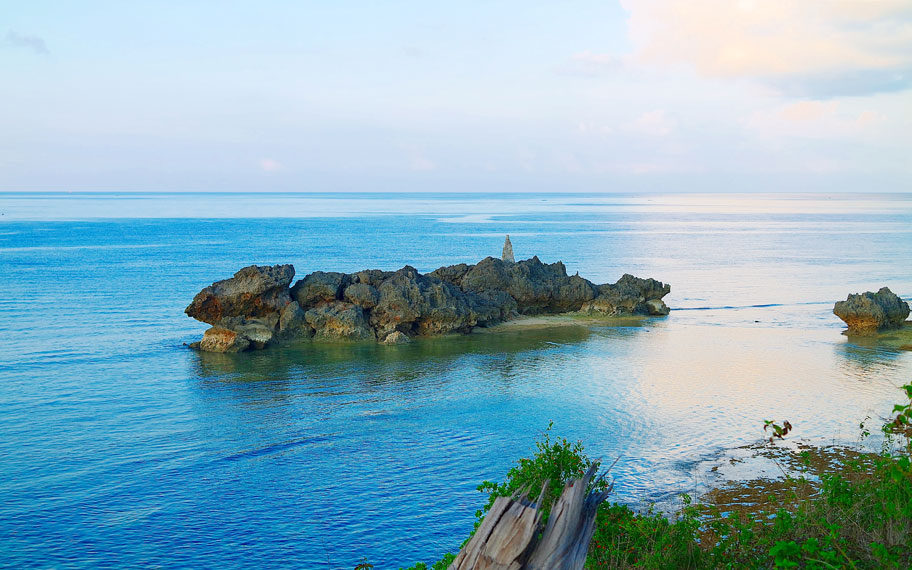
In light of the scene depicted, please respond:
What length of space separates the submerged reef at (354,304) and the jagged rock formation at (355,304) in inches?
2.2

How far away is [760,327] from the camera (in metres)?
51.8

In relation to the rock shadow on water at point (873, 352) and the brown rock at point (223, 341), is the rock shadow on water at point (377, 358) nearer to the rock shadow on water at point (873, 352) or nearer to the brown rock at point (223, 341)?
the brown rock at point (223, 341)

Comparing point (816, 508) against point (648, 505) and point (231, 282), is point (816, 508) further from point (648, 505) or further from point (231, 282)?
point (231, 282)

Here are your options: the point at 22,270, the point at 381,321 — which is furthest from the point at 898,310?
the point at 22,270

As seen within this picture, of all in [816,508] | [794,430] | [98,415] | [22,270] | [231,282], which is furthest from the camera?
[22,270]

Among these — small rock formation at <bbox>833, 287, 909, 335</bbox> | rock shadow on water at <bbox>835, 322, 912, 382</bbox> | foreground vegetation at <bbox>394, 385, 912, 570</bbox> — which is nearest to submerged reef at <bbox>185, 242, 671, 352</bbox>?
small rock formation at <bbox>833, 287, 909, 335</bbox>

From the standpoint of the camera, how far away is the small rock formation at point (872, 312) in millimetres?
46875

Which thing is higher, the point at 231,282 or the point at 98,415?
the point at 231,282

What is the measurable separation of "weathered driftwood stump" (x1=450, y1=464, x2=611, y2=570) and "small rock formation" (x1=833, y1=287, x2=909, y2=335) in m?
47.1

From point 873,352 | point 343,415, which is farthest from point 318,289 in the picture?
point 873,352

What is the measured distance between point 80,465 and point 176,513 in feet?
20.5

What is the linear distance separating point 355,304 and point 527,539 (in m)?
41.6

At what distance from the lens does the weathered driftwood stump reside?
585 centimetres

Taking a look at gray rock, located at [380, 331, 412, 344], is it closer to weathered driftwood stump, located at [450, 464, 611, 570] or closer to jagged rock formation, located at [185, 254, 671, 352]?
jagged rock formation, located at [185, 254, 671, 352]
